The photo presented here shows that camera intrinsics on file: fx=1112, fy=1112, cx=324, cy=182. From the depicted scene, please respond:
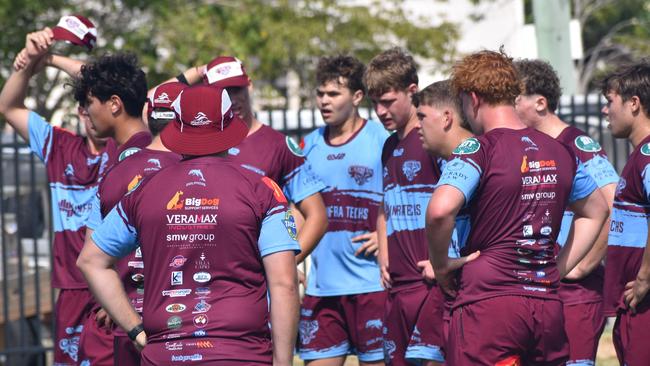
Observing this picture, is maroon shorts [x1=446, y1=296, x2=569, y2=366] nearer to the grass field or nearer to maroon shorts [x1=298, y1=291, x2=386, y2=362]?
maroon shorts [x1=298, y1=291, x2=386, y2=362]

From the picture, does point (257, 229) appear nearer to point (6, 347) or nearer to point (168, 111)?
point (168, 111)

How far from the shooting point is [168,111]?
5.72m

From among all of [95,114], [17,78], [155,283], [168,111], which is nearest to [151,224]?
[155,283]

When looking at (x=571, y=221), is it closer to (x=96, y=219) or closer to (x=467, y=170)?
(x=467, y=170)

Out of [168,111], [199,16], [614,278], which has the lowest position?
[614,278]

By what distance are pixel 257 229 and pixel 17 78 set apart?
3154 mm

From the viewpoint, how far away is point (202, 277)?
4.55 m

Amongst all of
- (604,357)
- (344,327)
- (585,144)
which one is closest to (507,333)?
(585,144)

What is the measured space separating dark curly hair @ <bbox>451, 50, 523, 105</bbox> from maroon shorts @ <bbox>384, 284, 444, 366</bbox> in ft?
5.06

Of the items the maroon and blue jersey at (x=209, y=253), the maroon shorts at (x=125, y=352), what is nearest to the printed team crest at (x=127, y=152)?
the maroon shorts at (x=125, y=352)

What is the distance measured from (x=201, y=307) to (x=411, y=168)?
246cm

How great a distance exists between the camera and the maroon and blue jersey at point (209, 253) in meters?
4.52

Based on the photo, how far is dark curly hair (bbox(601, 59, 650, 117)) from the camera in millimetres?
6020

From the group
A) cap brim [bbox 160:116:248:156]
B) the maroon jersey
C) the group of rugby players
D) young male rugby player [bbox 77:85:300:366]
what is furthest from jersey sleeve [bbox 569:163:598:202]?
cap brim [bbox 160:116:248:156]
